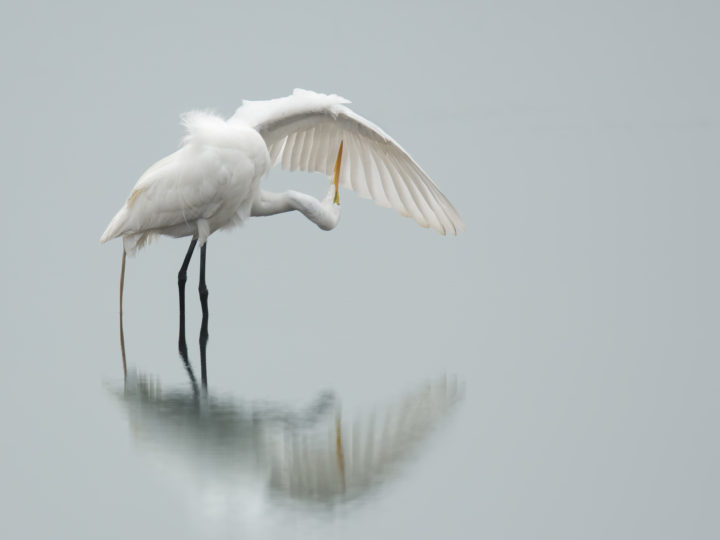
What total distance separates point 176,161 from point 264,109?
1.10 metres

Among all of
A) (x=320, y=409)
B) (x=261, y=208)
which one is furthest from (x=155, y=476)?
(x=261, y=208)

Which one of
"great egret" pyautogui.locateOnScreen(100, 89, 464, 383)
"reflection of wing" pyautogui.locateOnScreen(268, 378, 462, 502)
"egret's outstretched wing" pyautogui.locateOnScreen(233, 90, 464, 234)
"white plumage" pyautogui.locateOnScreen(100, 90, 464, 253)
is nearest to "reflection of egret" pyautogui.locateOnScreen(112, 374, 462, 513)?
"reflection of wing" pyautogui.locateOnScreen(268, 378, 462, 502)

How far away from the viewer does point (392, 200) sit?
34.0 feet

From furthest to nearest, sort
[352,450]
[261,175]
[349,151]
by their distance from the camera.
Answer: [349,151] → [261,175] → [352,450]

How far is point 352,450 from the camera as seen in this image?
652 cm

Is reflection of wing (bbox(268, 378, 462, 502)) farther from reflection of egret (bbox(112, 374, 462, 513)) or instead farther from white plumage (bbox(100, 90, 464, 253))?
white plumage (bbox(100, 90, 464, 253))

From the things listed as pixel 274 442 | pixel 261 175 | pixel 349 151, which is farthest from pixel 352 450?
pixel 349 151

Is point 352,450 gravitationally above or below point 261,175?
A: below

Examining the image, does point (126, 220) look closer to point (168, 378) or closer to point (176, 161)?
point (176, 161)

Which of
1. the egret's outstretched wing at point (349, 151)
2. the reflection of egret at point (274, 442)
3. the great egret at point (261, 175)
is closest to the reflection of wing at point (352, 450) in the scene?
the reflection of egret at point (274, 442)

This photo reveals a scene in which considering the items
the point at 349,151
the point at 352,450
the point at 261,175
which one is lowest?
the point at 352,450

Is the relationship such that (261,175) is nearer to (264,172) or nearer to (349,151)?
(264,172)

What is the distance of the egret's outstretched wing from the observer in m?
9.95

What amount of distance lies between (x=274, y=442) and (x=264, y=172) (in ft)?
11.1
